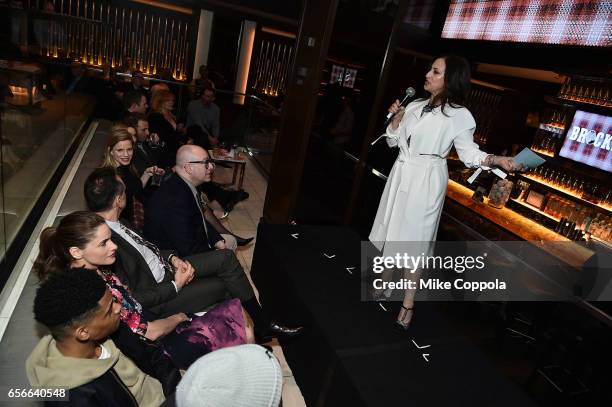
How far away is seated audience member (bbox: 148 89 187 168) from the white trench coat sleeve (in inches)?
112

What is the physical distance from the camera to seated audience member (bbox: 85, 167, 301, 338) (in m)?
2.10

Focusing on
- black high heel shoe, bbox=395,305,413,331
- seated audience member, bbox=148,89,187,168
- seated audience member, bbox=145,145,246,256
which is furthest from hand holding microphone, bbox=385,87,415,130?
seated audience member, bbox=148,89,187,168

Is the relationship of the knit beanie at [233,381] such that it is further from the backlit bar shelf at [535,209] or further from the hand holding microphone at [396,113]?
the backlit bar shelf at [535,209]

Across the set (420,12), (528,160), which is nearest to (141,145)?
(528,160)

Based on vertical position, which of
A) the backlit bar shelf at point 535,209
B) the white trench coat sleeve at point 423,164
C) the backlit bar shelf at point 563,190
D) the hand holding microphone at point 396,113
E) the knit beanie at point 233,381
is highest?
the hand holding microphone at point 396,113

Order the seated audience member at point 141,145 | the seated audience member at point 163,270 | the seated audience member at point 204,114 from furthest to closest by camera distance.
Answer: the seated audience member at point 204,114 → the seated audience member at point 141,145 → the seated audience member at point 163,270

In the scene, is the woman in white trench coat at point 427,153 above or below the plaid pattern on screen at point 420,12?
below

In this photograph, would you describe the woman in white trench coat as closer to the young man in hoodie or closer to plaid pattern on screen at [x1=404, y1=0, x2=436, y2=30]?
the young man in hoodie

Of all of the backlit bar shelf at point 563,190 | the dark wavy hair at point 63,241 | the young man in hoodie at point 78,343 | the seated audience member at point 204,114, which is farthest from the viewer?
the seated audience member at point 204,114

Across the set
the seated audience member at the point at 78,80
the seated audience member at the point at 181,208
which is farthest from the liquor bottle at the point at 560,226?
the seated audience member at the point at 78,80

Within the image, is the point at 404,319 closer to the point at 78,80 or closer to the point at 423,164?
the point at 423,164

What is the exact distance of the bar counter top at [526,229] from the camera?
12.4 feet

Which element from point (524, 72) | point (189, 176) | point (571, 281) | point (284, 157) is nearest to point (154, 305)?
point (189, 176)

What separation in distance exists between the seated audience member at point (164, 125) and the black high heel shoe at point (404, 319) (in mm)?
3009
